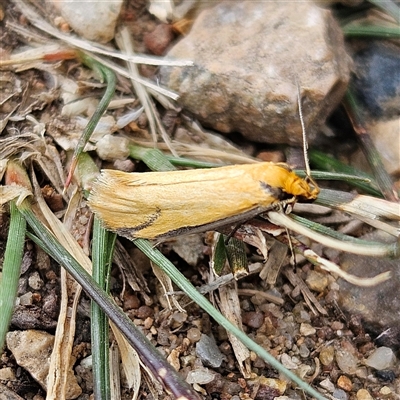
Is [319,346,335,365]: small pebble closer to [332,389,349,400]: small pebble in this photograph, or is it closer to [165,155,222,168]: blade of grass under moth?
[332,389,349,400]: small pebble

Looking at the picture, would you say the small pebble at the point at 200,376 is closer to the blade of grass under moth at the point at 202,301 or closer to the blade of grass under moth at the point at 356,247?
the blade of grass under moth at the point at 202,301

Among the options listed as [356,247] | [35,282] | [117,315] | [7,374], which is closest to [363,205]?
[356,247]

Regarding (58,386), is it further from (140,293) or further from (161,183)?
(161,183)

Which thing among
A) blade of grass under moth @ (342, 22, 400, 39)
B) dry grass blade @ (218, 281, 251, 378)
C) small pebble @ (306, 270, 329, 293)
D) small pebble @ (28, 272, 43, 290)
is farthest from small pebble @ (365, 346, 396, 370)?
blade of grass under moth @ (342, 22, 400, 39)

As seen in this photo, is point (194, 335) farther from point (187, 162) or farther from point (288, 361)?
point (187, 162)

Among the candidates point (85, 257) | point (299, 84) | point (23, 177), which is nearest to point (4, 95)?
point (23, 177)

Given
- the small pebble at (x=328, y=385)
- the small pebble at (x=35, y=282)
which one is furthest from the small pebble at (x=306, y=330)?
the small pebble at (x=35, y=282)
